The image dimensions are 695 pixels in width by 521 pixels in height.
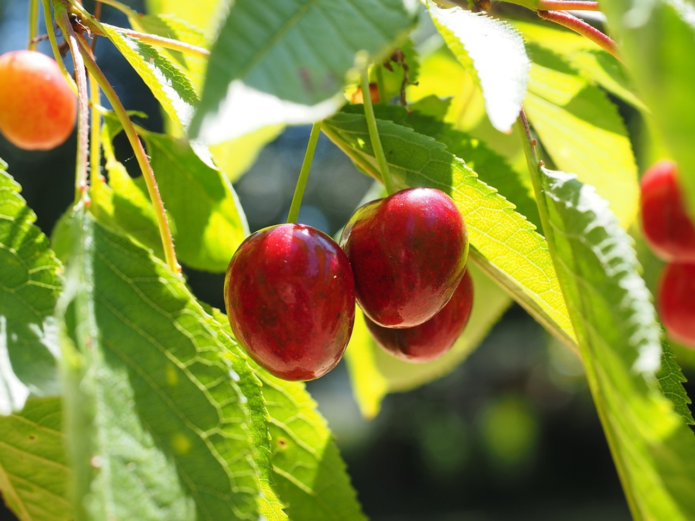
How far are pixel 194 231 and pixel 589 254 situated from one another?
60cm

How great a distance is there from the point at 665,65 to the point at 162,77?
43 centimetres

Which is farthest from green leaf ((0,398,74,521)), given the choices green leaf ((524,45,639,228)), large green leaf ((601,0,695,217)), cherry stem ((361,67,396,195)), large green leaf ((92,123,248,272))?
green leaf ((524,45,639,228))

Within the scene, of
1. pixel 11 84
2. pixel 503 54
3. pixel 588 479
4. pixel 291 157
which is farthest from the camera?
pixel 291 157

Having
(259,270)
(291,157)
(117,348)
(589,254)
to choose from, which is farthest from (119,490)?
(291,157)

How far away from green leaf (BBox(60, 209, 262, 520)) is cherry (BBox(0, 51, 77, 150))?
0.46m

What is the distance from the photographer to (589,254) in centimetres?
47

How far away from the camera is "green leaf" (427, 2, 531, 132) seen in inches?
19.1

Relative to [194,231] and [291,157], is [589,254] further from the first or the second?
[291,157]

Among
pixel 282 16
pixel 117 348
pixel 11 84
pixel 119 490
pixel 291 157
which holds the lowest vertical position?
pixel 119 490

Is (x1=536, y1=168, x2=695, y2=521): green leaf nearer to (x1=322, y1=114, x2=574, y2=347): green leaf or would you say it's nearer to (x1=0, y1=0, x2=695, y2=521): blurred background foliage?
(x1=322, y1=114, x2=574, y2=347): green leaf

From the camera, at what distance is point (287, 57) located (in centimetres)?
40

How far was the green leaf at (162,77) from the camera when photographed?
582 mm

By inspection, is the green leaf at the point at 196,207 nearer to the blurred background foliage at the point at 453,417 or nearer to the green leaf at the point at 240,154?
the green leaf at the point at 240,154

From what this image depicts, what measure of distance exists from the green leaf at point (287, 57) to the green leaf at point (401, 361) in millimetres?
682
